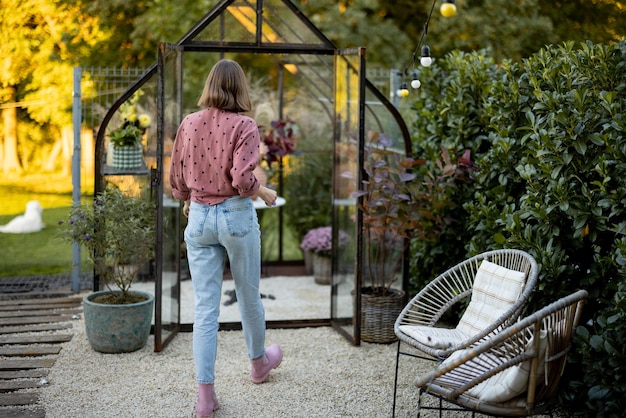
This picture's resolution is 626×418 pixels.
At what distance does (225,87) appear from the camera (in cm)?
411

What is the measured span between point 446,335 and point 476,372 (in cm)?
63

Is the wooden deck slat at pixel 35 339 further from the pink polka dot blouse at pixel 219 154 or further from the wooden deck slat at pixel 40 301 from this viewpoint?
the pink polka dot blouse at pixel 219 154

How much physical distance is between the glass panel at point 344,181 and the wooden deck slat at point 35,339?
206cm

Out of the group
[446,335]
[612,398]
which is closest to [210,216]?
[446,335]

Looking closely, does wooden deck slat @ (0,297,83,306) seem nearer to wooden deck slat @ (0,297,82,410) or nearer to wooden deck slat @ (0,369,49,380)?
wooden deck slat @ (0,297,82,410)

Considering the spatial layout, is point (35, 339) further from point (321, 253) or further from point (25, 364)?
point (321, 253)

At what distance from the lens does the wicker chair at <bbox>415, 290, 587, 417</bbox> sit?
327 centimetres

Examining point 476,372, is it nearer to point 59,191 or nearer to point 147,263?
point 147,263

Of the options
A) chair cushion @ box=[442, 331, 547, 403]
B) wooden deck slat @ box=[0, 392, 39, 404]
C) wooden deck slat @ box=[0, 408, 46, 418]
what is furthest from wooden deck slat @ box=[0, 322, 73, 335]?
chair cushion @ box=[442, 331, 547, 403]

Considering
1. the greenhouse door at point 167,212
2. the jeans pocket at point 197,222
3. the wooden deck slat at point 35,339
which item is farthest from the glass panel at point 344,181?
the wooden deck slat at point 35,339

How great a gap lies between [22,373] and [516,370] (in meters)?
3.12

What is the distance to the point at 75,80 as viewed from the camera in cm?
702

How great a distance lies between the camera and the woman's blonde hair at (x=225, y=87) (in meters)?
4.09

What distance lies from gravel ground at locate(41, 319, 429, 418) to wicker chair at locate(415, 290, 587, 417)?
3.13 feet
